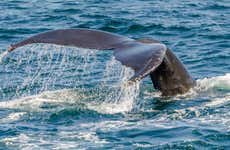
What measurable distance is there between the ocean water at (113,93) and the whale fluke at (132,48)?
0.19 m

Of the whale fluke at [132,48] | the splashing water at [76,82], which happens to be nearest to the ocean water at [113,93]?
the splashing water at [76,82]

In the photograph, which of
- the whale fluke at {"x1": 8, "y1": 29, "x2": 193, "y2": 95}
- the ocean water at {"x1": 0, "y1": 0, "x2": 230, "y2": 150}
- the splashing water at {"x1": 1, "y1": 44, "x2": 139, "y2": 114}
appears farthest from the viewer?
the splashing water at {"x1": 1, "y1": 44, "x2": 139, "y2": 114}

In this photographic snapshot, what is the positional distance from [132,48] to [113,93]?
2437 mm

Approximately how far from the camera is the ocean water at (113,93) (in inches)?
425

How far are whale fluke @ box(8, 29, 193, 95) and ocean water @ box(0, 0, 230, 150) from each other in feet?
0.63

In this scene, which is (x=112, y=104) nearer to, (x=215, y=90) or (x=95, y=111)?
(x=95, y=111)

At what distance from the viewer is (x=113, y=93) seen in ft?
43.6

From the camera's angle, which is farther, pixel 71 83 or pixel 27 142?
pixel 71 83

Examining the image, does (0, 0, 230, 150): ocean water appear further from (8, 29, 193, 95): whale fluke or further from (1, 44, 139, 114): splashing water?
(8, 29, 193, 95): whale fluke

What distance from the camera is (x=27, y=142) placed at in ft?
34.9

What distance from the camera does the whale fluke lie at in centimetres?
1023

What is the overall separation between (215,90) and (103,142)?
3.34 m

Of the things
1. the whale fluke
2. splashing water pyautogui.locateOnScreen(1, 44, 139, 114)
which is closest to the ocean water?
splashing water pyautogui.locateOnScreen(1, 44, 139, 114)

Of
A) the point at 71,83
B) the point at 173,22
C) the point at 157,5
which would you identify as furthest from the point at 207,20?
the point at 71,83
